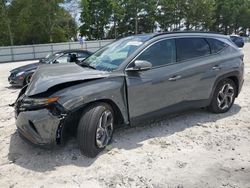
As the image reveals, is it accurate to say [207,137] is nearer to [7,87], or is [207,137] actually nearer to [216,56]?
[216,56]

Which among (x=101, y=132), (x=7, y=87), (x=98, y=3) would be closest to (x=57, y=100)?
(x=101, y=132)

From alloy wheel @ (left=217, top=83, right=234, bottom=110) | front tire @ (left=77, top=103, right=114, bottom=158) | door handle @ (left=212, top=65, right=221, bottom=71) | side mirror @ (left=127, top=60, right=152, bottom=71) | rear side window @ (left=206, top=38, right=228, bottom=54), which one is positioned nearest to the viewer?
front tire @ (left=77, top=103, right=114, bottom=158)

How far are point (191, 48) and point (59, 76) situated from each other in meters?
2.45

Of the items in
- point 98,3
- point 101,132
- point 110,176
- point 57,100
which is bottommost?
point 110,176

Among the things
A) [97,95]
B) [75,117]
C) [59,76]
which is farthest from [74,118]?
[59,76]

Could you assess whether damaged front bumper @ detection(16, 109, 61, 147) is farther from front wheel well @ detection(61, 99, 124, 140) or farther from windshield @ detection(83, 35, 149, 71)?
windshield @ detection(83, 35, 149, 71)

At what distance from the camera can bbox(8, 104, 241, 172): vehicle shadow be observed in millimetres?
3734

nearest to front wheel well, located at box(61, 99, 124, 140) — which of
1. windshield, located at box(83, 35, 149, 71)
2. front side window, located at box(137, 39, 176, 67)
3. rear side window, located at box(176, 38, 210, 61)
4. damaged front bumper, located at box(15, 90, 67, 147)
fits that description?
damaged front bumper, located at box(15, 90, 67, 147)

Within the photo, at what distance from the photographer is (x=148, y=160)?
3.76m

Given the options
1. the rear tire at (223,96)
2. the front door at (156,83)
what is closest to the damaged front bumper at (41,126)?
the front door at (156,83)

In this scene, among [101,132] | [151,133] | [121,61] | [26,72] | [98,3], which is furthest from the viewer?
[98,3]

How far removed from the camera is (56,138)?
3631 mm

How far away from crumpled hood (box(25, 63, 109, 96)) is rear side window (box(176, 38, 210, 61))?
4.90 ft

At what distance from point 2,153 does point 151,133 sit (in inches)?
91.1
